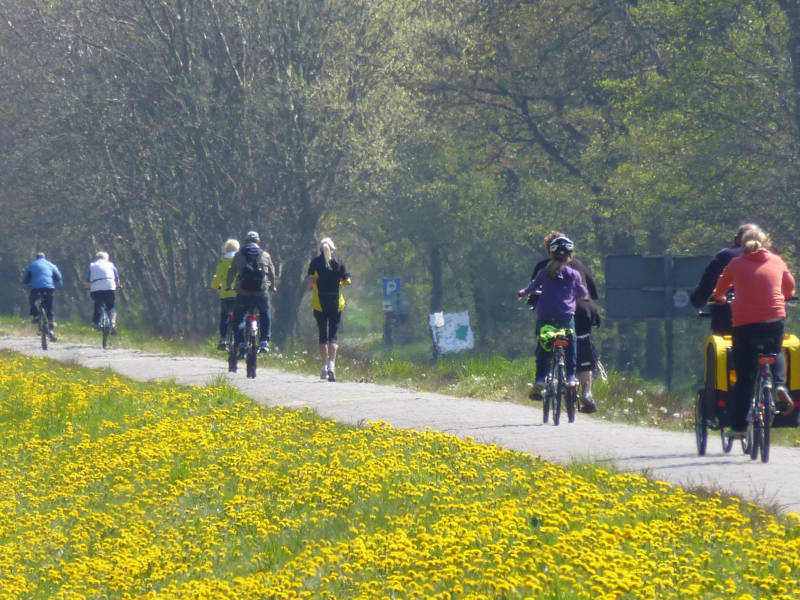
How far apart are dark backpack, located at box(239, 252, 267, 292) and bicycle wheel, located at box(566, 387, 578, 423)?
6495 millimetres

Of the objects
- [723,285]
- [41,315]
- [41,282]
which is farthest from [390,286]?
[723,285]

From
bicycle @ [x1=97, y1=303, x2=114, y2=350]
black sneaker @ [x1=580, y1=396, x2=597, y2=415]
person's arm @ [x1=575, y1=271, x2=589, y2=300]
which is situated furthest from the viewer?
bicycle @ [x1=97, y1=303, x2=114, y2=350]

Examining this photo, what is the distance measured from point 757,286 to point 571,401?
10.8 feet

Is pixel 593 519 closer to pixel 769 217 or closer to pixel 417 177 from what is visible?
pixel 769 217

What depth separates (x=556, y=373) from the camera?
12820mm

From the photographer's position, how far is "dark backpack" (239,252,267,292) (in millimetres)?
18391

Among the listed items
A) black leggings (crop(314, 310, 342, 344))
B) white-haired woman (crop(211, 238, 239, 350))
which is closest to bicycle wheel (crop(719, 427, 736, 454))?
black leggings (crop(314, 310, 342, 344))

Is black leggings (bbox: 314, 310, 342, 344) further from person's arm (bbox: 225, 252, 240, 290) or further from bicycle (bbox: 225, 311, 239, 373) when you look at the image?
bicycle (bbox: 225, 311, 239, 373)

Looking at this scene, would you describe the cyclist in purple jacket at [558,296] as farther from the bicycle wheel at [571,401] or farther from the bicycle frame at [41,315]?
the bicycle frame at [41,315]

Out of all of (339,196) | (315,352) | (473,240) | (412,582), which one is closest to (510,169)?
(473,240)

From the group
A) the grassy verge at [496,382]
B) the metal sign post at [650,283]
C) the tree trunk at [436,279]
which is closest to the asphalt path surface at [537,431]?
the grassy verge at [496,382]

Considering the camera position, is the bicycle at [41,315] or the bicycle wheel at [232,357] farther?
the bicycle at [41,315]

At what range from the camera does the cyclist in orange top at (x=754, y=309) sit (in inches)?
395

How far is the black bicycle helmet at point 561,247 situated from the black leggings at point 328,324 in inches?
218
